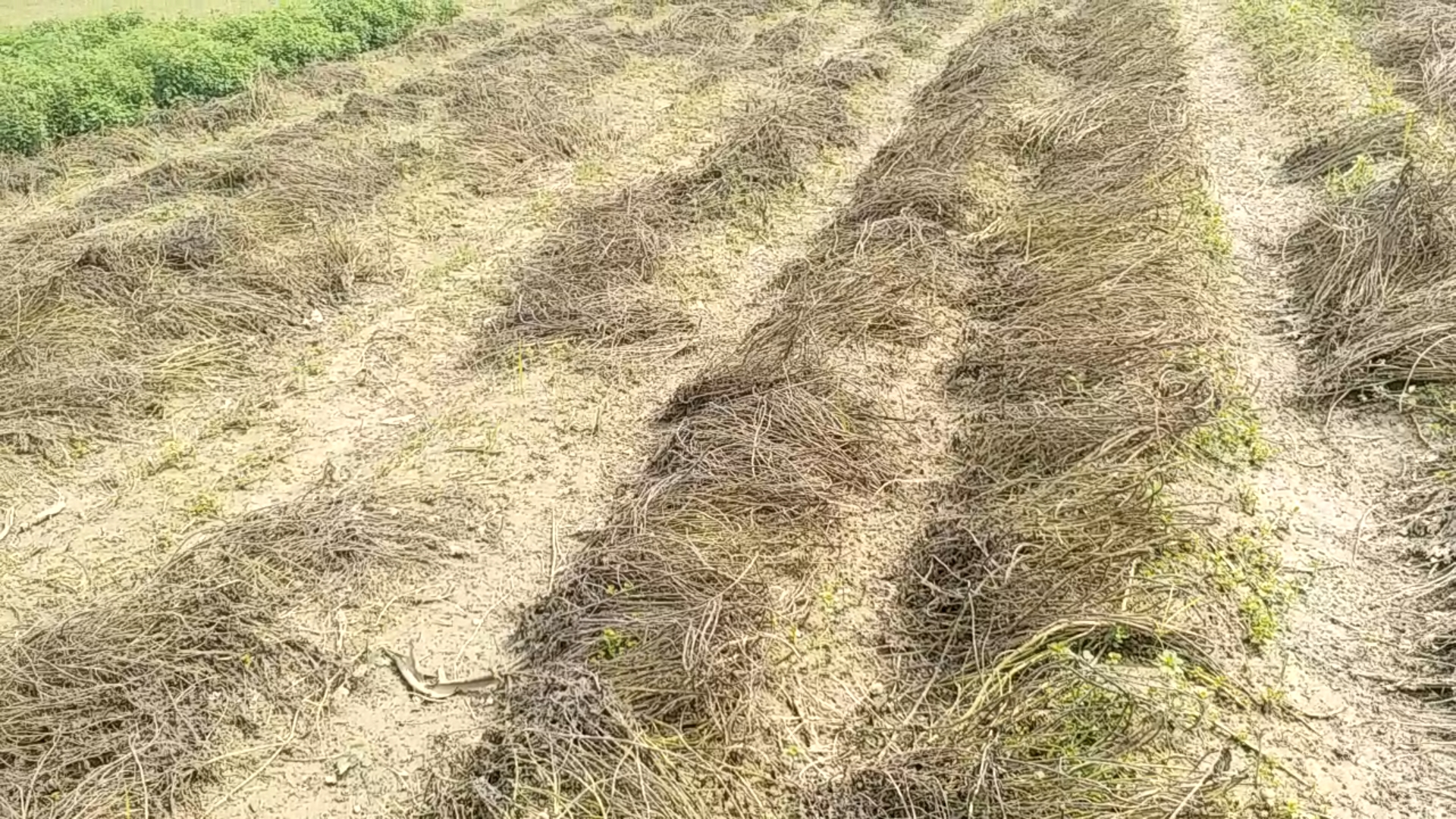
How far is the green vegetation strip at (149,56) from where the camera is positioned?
8.47m

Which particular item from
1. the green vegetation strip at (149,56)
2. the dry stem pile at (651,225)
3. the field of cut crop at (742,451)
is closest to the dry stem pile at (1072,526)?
the field of cut crop at (742,451)

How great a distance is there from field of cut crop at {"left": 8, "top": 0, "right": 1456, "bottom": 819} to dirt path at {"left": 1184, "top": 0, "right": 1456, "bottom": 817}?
2cm

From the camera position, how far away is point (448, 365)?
19.4 feet

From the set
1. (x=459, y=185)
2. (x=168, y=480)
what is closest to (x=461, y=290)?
(x=459, y=185)

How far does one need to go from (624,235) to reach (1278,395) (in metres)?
4.22

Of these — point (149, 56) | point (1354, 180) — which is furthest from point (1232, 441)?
point (149, 56)

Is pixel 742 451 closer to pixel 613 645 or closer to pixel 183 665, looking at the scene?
pixel 613 645

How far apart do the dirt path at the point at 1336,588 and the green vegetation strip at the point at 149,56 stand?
931cm

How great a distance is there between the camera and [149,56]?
9.23 meters

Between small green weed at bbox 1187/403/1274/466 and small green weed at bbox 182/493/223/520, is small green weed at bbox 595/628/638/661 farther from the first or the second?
small green weed at bbox 1187/403/1274/466

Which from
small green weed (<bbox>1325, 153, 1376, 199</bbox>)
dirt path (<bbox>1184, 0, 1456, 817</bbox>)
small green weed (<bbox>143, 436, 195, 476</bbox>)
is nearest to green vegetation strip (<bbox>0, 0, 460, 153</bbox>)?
small green weed (<bbox>143, 436, 195, 476</bbox>)

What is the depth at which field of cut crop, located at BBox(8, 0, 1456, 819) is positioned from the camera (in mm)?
3480

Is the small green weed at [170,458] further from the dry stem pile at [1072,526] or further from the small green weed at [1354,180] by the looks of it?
the small green weed at [1354,180]

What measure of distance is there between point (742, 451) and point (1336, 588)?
261 cm
